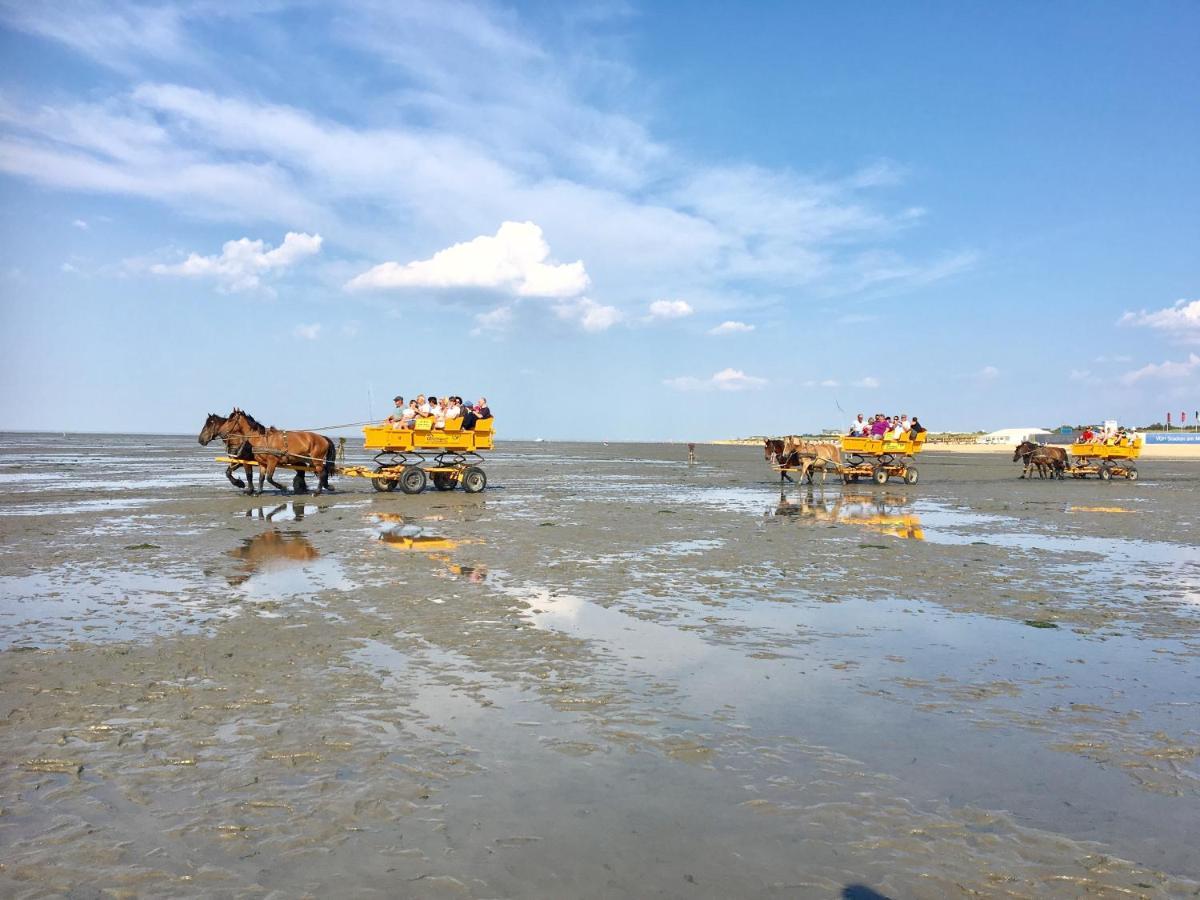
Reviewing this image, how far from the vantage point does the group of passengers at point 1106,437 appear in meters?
36.7

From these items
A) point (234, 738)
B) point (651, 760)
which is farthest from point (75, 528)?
point (651, 760)

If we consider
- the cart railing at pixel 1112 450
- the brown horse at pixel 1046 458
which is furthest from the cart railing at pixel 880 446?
the cart railing at pixel 1112 450

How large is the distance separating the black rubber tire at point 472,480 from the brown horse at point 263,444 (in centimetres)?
441

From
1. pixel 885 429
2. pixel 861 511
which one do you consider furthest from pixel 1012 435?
pixel 861 511

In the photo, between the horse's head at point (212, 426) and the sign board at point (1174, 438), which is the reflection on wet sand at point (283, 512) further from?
the sign board at point (1174, 438)

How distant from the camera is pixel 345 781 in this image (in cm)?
446

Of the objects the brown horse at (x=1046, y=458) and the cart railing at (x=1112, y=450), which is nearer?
the cart railing at (x=1112, y=450)

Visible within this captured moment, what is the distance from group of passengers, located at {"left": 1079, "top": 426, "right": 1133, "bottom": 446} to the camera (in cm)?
3666

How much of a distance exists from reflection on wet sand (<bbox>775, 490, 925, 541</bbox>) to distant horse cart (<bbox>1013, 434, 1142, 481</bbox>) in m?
15.2

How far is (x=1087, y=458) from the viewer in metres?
38.1

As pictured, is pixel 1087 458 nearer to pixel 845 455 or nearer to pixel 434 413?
pixel 845 455

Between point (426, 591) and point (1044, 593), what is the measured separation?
26.1 feet

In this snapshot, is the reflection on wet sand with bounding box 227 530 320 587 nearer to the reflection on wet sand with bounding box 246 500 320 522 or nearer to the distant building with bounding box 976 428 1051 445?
the reflection on wet sand with bounding box 246 500 320 522

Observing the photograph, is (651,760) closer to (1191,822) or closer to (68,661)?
(1191,822)
